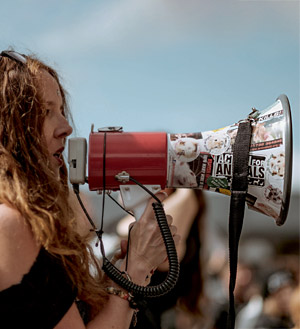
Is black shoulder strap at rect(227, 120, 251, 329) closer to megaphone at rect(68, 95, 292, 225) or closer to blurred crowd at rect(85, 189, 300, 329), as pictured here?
megaphone at rect(68, 95, 292, 225)

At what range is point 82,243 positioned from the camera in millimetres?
1903

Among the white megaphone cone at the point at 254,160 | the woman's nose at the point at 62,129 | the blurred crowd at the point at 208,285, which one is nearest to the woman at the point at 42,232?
the woman's nose at the point at 62,129

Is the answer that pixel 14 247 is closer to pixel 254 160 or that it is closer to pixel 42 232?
pixel 42 232

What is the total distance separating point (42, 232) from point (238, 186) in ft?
2.48

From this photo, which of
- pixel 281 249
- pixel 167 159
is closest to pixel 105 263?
pixel 167 159

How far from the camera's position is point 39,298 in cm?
161

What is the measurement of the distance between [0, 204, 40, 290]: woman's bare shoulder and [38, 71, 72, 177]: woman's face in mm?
316

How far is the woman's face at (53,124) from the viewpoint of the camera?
1.84 m

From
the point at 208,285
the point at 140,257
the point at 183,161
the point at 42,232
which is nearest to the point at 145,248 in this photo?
the point at 140,257

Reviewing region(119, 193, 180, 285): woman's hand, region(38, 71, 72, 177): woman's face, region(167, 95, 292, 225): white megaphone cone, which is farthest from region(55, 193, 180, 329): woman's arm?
region(38, 71, 72, 177): woman's face

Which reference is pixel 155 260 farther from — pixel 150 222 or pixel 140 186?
pixel 140 186

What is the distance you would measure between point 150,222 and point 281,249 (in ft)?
21.0

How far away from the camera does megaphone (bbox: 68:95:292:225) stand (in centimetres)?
197

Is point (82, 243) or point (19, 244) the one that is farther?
point (82, 243)
